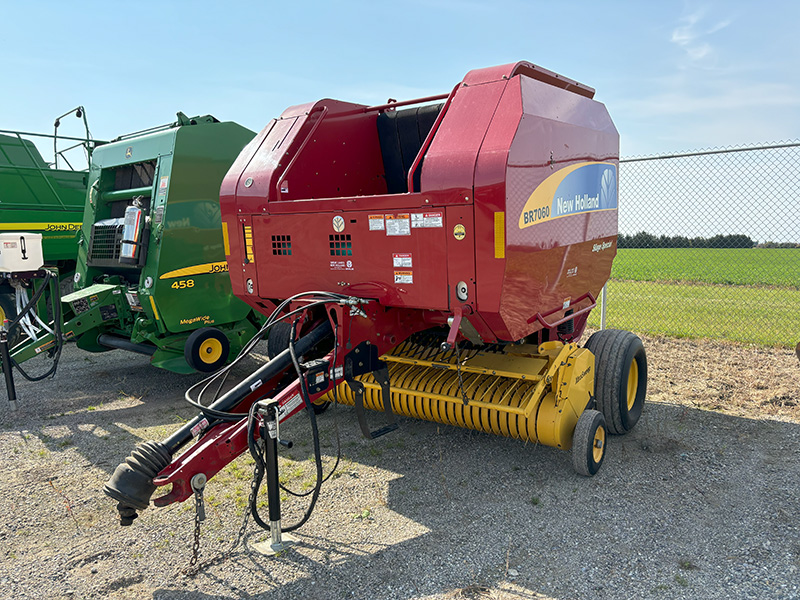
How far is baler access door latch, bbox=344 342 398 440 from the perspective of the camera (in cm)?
334

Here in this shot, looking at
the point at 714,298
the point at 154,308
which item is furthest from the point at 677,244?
the point at 154,308

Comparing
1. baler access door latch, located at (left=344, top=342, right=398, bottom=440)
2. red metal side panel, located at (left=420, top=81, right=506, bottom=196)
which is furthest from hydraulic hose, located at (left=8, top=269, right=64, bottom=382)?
red metal side panel, located at (left=420, top=81, right=506, bottom=196)

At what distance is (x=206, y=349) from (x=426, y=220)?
330 centimetres

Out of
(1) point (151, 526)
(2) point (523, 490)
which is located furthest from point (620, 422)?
(1) point (151, 526)

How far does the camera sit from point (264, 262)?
13.4 feet

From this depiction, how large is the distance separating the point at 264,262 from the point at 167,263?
1853 millimetres

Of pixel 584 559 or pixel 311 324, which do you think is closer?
pixel 584 559

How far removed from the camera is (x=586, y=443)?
3.58 meters

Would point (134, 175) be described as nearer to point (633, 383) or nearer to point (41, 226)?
point (41, 226)

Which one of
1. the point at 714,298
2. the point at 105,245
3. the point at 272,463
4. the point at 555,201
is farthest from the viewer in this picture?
Answer: the point at 714,298

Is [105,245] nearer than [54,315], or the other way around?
[54,315]

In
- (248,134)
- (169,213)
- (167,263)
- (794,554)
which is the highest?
(248,134)

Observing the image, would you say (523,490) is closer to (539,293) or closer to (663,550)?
(663,550)

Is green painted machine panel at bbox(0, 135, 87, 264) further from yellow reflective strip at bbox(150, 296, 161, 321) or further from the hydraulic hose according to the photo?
yellow reflective strip at bbox(150, 296, 161, 321)
